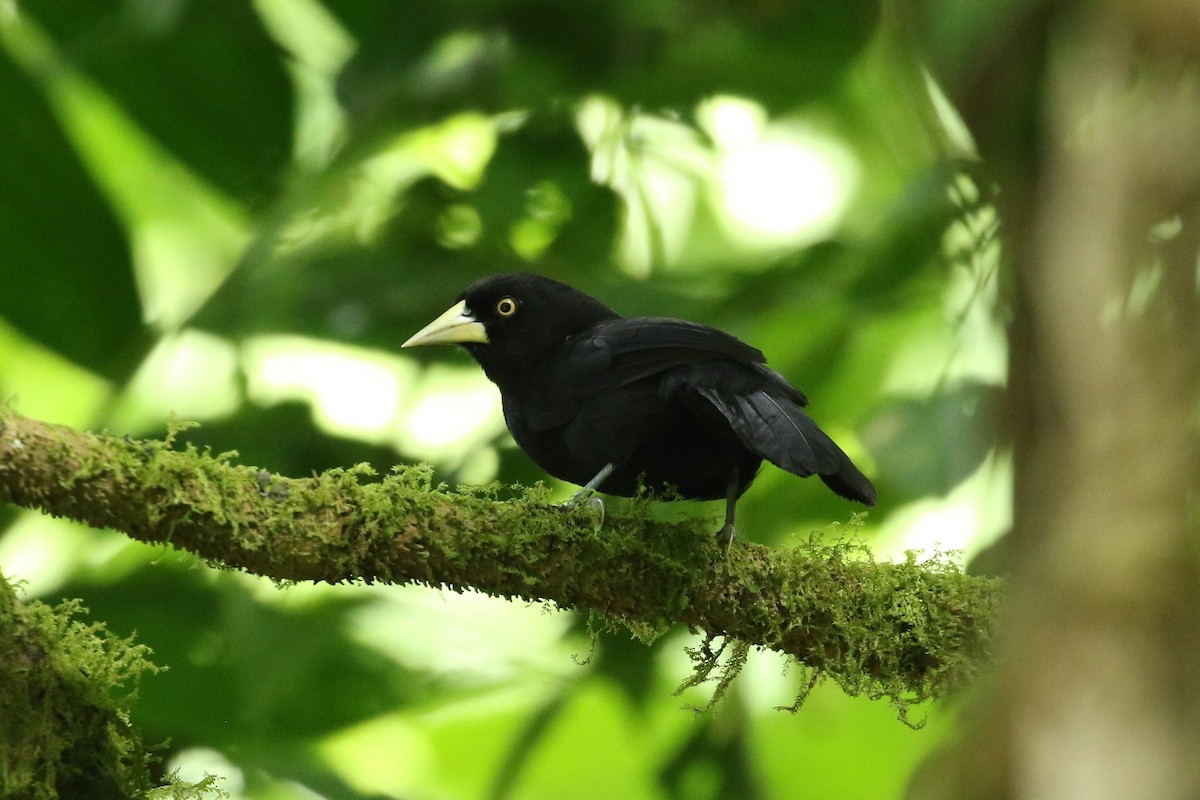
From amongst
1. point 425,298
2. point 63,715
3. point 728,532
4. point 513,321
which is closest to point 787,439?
point 728,532

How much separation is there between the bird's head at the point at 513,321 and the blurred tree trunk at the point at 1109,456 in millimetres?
1234

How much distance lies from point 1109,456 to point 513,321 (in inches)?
68.9

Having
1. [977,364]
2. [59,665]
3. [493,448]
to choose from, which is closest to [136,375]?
[493,448]

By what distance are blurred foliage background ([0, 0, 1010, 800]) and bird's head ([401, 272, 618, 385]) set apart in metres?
0.89

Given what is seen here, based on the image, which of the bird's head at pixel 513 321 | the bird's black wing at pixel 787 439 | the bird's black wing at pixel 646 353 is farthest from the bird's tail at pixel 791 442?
the bird's head at pixel 513 321

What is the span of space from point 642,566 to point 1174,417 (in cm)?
101

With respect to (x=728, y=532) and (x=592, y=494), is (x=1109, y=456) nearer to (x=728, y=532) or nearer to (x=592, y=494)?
(x=728, y=532)

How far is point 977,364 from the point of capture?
12.3 ft

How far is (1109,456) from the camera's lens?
2092 millimetres

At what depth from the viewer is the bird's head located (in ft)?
11.0

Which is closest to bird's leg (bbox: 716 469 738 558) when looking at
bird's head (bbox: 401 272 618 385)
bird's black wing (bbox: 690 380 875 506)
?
bird's black wing (bbox: 690 380 875 506)

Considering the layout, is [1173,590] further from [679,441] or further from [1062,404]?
[679,441]

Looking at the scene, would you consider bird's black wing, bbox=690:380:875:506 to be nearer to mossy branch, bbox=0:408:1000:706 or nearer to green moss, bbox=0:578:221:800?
mossy branch, bbox=0:408:1000:706

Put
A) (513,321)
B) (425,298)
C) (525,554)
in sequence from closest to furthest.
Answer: (525,554) → (513,321) → (425,298)
